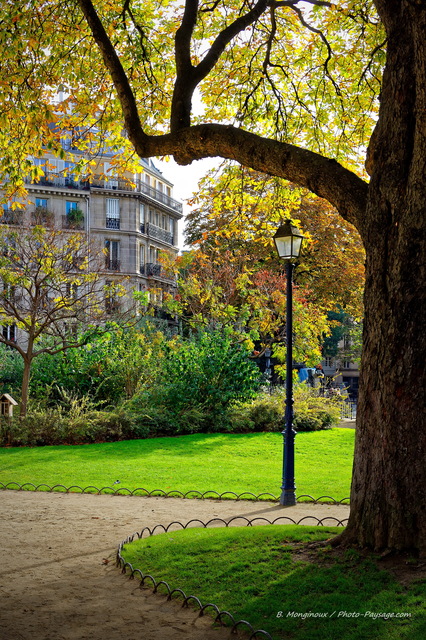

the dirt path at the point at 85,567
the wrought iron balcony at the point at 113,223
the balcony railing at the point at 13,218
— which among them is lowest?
the dirt path at the point at 85,567

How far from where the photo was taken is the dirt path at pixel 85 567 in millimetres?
5133

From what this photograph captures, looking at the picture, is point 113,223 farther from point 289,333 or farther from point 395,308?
point 395,308

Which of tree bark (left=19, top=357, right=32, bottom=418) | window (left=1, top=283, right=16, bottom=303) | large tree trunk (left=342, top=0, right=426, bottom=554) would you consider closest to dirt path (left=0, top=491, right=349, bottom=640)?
large tree trunk (left=342, top=0, right=426, bottom=554)

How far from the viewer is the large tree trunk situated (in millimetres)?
5480

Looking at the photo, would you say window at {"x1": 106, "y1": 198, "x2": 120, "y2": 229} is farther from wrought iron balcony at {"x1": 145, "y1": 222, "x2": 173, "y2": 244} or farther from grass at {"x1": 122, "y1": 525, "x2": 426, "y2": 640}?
grass at {"x1": 122, "y1": 525, "x2": 426, "y2": 640}

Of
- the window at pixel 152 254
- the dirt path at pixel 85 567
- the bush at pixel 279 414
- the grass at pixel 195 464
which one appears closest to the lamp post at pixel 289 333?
the dirt path at pixel 85 567

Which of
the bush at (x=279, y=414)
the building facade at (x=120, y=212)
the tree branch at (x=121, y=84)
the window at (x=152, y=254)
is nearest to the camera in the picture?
the tree branch at (x=121, y=84)

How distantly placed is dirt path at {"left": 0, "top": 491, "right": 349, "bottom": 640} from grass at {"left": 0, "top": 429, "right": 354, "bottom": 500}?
145 centimetres

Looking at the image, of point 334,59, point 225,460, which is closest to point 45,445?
point 225,460

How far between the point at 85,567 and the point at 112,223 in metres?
49.9

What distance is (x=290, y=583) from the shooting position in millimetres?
5418

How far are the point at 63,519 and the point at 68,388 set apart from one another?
11.4m

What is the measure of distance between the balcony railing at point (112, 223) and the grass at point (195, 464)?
38949mm

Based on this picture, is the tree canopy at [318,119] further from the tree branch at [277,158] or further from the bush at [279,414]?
the bush at [279,414]
